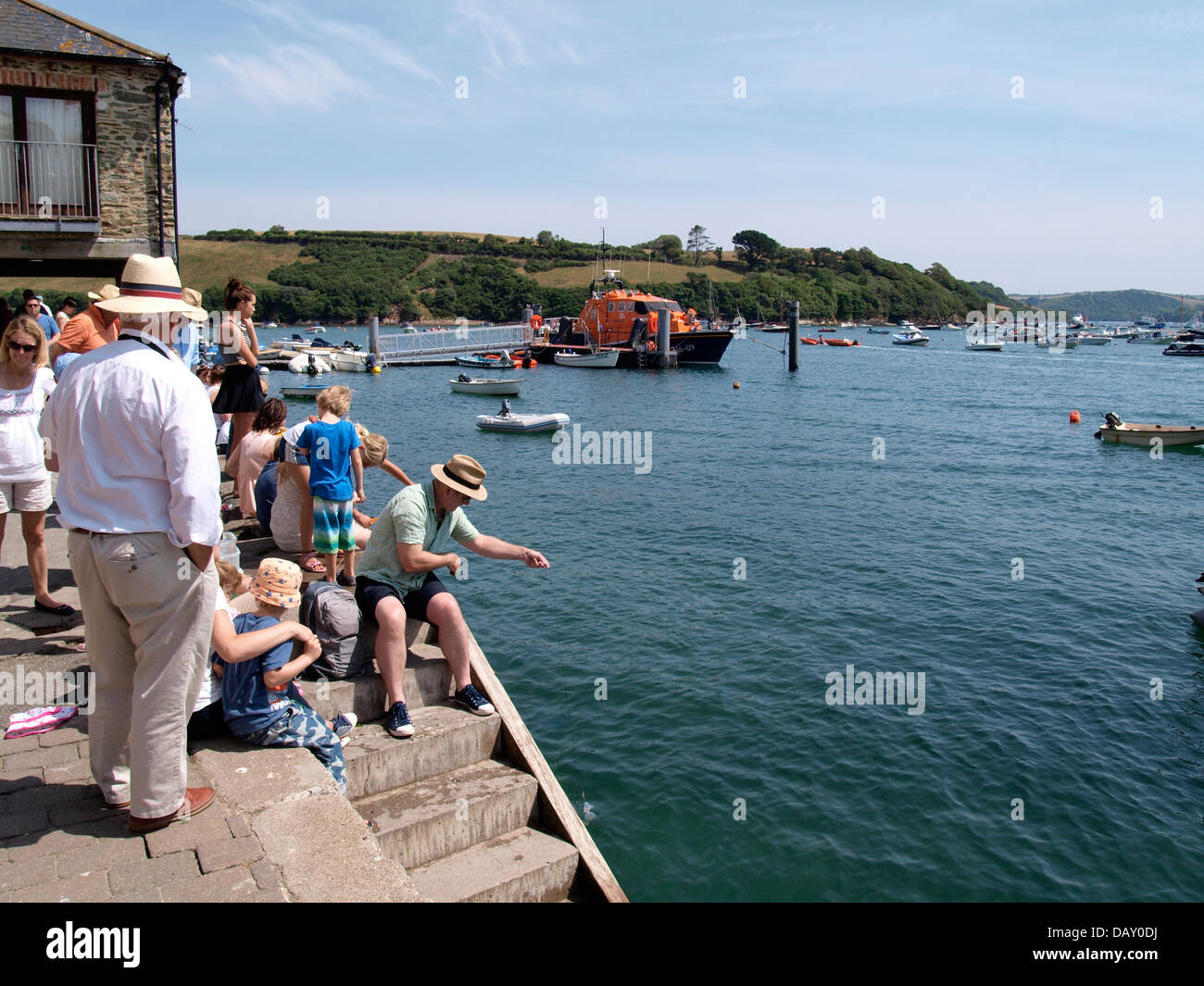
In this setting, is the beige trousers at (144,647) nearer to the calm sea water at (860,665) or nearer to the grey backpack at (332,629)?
the grey backpack at (332,629)

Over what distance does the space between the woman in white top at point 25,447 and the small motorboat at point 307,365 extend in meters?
52.7

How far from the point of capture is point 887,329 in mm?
173000

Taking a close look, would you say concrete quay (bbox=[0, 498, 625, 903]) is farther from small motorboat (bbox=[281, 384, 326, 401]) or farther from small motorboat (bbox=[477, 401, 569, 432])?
small motorboat (bbox=[281, 384, 326, 401])

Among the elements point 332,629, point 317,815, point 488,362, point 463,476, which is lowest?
point 317,815

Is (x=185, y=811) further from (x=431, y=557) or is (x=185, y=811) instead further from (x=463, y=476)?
(x=463, y=476)

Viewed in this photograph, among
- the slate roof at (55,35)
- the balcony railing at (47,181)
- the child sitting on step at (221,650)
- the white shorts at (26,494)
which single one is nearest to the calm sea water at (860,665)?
the child sitting on step at (221,650)

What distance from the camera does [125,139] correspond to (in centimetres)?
1568

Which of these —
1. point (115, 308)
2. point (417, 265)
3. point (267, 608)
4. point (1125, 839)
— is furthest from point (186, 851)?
point (417, 265)

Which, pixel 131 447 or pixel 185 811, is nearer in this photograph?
pixel 131 447

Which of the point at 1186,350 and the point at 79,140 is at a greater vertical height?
the point at 1186,350

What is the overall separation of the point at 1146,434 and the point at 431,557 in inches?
1269

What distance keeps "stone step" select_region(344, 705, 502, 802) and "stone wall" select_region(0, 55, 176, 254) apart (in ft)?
46.0

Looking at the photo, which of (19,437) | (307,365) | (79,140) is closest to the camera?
(19,437)

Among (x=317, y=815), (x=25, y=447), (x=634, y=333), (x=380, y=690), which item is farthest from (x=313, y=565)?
(x=634, y=333)
